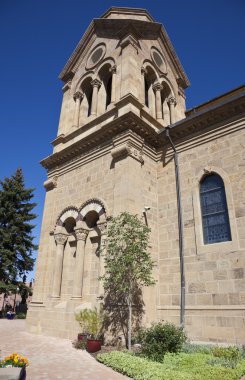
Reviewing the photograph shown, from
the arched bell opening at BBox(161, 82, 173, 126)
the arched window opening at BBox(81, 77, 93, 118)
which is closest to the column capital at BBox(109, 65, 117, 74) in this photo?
the arched window opening at BBox(81, 77, 93, 118)

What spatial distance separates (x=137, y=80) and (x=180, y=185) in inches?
258

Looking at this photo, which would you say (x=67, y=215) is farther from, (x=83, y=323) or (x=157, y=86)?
(x=157, y=86)

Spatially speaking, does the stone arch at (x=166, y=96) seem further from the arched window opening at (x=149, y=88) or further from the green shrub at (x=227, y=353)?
the green shrub at (x=227, y=353)

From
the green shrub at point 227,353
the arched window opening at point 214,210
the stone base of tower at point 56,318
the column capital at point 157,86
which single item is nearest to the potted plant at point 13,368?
the green shrub at point 227,353

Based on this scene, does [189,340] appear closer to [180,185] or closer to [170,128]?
[180,185]

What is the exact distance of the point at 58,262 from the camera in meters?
14.0

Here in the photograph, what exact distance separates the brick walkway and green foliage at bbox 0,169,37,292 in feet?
51.0

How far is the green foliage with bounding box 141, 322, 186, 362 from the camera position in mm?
7852

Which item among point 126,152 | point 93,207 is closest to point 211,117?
point 126,152

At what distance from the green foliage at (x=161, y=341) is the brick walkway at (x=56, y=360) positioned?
1.38 metres

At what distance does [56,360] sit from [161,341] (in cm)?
307

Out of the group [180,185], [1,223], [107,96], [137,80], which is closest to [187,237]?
[180,185]

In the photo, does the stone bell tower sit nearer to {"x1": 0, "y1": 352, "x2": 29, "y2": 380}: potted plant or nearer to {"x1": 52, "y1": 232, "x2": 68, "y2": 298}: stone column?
{"x1": 52, "y1": 232, "x2": 68, "y2": 298}: stone column

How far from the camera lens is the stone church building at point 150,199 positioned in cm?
1034
